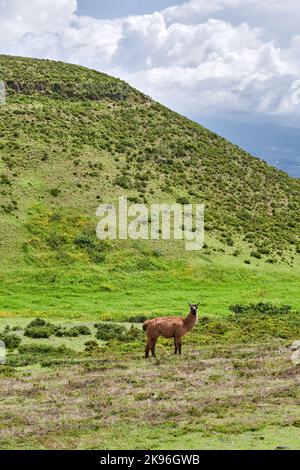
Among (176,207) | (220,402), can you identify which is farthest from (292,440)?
(176,207)

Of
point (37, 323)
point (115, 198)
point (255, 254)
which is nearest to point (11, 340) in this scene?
point (37, 323)

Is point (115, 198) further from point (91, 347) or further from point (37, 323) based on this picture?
point (91, 347)

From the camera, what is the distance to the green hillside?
2366 inches

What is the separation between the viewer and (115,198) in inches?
3167

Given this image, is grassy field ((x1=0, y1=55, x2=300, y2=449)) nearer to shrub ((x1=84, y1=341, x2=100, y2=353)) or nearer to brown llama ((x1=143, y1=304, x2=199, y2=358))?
shrub ((x1=84, y1=341, x2=100, y2=353))

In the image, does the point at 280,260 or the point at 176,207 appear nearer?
the point at 280,260

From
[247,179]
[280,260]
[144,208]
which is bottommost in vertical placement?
[280,260]

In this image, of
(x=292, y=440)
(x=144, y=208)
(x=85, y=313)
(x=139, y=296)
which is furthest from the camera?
(x=144, y=208)

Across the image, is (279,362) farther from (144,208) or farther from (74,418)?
(144,208)

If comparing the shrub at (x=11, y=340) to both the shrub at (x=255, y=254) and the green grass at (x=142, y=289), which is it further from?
the shrub at (x=255, y=254)

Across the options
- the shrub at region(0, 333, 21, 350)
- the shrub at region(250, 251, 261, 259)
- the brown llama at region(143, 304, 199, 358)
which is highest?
the shrub at region(250, 251, 261, 259)

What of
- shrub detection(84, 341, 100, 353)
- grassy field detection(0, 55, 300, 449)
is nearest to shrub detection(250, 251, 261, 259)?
grassy field detection(0, 55, 300, 449)

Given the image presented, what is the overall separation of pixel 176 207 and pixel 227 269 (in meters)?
17.1

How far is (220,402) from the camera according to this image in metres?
20.2
